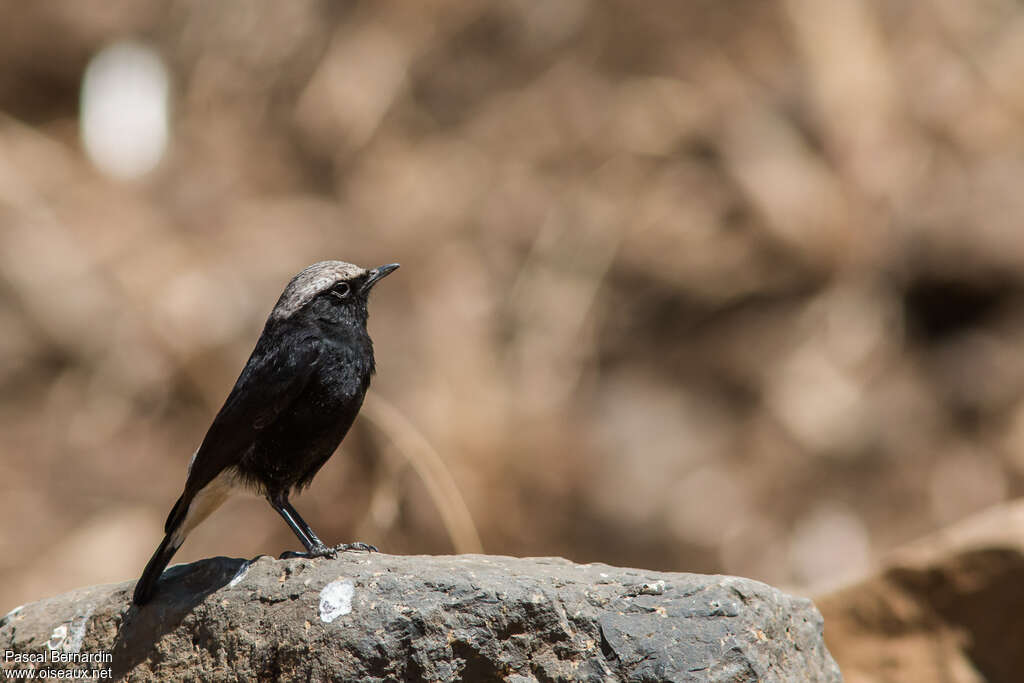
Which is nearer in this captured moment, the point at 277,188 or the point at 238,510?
the point at 238,510

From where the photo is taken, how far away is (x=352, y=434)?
30.9 feet

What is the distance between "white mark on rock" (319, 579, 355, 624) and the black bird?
1.02 feet

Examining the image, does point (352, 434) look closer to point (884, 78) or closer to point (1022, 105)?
point (884, 78)

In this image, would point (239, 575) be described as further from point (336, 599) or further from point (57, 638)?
point (57, 638)

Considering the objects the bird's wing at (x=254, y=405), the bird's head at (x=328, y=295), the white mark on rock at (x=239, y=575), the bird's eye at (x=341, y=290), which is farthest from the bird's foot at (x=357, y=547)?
the bird's eye at (x=341, y=290)

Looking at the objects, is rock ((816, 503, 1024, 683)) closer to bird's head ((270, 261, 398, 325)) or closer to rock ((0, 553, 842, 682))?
rock ((0, 553, 842, 682))

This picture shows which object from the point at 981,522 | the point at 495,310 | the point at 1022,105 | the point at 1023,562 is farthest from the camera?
the point at 1022,105

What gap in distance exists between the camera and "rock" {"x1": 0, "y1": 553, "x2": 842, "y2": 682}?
132 inches

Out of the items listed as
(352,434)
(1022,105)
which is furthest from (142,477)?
(1022,105)

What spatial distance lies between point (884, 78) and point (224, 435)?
29.3 ft

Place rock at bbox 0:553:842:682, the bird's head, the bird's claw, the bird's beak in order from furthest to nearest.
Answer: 1. the bird's beak
2. the bird's head
3. the bird's claw
4. rock at bbox 0:553:842:682

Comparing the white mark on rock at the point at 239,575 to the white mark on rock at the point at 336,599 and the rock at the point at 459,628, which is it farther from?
the white mark on rock at the point at 336,599

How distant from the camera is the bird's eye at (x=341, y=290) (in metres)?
4.32

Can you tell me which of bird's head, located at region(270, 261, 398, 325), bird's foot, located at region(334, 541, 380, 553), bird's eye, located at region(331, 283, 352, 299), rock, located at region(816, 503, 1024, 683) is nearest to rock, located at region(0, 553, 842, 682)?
bird's foot, located at region(334, 541, 380, 553)
